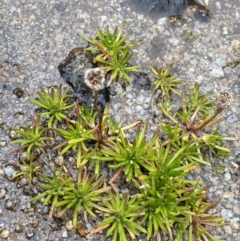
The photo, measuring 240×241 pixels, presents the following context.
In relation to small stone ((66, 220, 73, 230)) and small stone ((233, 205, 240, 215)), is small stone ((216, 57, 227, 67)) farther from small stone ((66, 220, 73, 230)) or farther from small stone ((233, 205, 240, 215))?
small stone ((66, 220, 73, 230))

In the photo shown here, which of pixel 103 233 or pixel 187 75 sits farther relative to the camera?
pixel 187 75

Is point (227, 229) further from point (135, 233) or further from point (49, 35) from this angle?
point (49, 35)

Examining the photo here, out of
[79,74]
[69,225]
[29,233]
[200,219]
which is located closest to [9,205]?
[29,233]

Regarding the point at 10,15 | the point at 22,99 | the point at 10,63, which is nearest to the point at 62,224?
the point at 22,99

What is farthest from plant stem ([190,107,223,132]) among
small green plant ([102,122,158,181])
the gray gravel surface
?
small green plant ([102,122,158,181])

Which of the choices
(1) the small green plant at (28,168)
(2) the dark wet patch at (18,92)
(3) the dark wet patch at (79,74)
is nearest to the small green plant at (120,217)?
(1) the small green plant at (28,168)

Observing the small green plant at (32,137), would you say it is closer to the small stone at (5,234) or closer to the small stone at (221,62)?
the small stone at (5,234)
